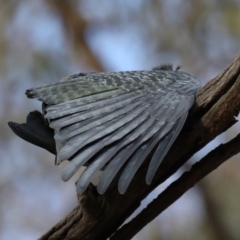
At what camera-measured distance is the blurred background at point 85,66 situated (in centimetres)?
248

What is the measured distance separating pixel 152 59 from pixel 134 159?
6.12 ft

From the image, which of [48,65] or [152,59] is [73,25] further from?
[152,59]

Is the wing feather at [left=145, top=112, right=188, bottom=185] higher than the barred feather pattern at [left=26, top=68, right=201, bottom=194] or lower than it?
lower

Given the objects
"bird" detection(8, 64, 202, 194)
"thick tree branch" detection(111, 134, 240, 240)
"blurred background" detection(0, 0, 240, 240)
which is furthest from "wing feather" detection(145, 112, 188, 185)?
"blurred background" detection(0, 0, 240, 240)

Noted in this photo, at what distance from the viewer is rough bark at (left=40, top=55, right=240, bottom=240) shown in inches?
38.7

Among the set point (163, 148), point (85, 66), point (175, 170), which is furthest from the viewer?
point (85, 66)

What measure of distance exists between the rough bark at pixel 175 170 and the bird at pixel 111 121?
0.14 feet

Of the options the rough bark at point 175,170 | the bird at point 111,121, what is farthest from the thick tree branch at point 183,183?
the bird at point 111,121

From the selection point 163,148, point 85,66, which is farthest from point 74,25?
point 163,148

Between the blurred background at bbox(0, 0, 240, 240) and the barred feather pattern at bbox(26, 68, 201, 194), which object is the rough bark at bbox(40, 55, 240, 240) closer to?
the barred feather pattern at bbox(26, 68, 201, 194)

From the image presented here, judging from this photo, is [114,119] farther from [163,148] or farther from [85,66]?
[85,66]

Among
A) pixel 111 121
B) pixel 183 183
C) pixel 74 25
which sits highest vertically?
pixel 74 25

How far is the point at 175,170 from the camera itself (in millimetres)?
1039

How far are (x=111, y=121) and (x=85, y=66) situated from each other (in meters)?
1.98
